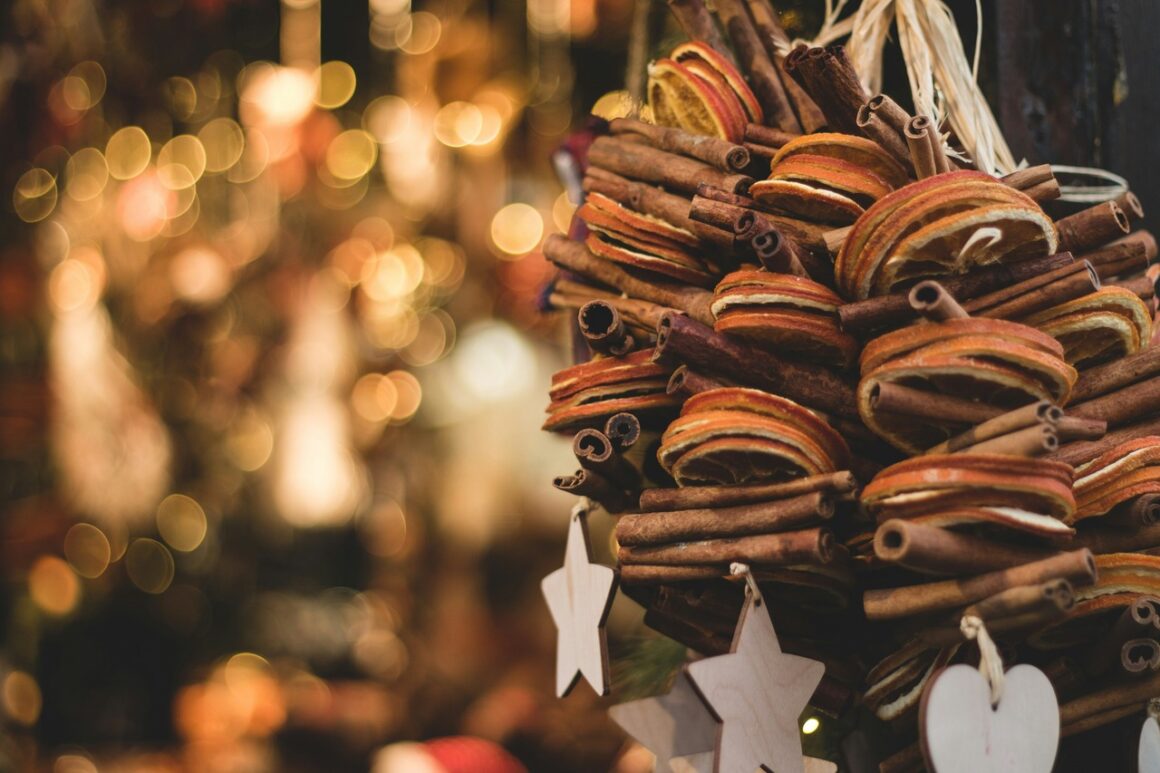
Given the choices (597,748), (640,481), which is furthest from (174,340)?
(640,481)

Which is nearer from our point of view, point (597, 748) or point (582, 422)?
point (582, 422)

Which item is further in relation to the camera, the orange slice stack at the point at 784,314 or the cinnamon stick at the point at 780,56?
the cinnamon stick at the point at 780,56

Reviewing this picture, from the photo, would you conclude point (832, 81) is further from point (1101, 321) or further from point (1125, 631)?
point (1125, 631)

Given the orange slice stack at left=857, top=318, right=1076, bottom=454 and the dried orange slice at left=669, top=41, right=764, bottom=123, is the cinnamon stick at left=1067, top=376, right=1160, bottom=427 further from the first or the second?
the dried orange slice at left=669, top=41, right=764, bottom=123

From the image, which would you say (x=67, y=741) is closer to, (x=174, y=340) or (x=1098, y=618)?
(x=174, y=340)

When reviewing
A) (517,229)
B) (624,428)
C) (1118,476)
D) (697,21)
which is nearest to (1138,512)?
(1118,476)

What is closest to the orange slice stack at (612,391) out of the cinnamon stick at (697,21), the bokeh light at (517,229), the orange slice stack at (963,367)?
the orange slice stack at (963,367)

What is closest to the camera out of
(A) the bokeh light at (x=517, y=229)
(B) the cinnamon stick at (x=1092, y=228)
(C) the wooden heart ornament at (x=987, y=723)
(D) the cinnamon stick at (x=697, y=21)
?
(C) the wooden heart ornament at (x=987, y=723)

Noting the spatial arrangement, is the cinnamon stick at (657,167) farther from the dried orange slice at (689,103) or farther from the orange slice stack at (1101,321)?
the orange slice stack at (1101,321)
